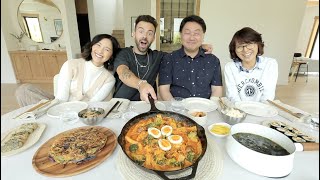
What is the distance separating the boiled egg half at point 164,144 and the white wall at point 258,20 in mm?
3991

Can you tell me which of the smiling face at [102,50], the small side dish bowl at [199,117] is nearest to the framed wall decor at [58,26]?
the smiling face at [102,50]

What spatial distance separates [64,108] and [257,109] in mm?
1406

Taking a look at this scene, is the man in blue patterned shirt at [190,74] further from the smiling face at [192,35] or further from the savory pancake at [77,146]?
the savory pancake at [77,146]

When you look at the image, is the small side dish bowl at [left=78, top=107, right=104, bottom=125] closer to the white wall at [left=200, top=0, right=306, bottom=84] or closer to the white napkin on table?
the white napkin on table

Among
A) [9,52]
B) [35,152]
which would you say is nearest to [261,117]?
[35,152]

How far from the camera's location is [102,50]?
1.75m

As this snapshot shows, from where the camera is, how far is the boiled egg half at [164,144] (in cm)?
82

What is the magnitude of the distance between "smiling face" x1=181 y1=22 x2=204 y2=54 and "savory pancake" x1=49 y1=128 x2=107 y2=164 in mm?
1181

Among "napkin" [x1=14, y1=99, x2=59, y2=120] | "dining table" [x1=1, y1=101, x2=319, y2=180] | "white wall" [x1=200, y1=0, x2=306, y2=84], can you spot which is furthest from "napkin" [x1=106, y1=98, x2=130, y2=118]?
"white wall" [x1=200, y1=0, x2=306, y2=84]

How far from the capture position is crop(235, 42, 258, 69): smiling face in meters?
1.61

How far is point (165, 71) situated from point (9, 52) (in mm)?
4639

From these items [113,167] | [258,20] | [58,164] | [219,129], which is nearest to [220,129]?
[219,129]

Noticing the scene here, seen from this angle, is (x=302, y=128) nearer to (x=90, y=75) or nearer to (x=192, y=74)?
(x=192, y=74)

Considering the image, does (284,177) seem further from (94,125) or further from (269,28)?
(269,28)
